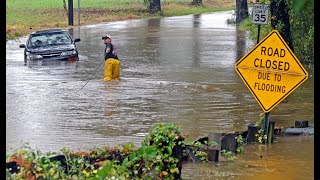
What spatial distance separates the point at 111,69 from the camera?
78.2 ft

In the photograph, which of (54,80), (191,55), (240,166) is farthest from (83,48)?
(240,166)

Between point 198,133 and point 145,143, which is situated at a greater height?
point 145,143

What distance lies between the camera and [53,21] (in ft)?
177

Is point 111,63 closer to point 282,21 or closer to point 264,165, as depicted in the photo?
point 282,21

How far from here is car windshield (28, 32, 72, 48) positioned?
29828mm

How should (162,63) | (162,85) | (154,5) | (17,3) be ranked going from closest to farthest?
(162,85)
(162,63)
(154,5)
(17,3)

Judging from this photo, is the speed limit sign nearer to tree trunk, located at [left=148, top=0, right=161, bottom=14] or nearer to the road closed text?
the road closed text

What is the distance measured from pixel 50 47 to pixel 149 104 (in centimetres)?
1059

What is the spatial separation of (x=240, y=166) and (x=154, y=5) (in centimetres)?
5243

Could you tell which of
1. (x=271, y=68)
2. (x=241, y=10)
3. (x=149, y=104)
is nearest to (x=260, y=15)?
(x=149, y=104)

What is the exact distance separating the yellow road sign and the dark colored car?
1566cm

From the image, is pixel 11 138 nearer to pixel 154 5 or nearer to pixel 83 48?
pixel 83 48

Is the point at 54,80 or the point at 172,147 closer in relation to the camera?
the point at 172,147

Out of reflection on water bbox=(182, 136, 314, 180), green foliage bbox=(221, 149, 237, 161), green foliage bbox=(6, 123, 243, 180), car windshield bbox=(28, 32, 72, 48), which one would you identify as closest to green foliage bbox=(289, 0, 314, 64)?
car windshield bbox=(28, 32, 72, 48)
